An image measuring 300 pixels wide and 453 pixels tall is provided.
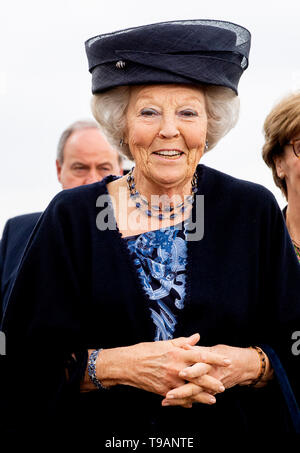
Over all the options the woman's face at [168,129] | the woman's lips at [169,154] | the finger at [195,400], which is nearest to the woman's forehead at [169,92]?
the woman's face at [168,129]

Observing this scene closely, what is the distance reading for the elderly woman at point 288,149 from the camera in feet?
12.6

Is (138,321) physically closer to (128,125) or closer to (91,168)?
(128,125)

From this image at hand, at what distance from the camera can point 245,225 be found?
3.00 metres

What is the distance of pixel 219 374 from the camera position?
9.23 feet

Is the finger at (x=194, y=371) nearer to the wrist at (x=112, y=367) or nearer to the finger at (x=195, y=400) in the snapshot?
the finger at (x=195, y=400)

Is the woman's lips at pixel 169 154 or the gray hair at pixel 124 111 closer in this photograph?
the woman's lips at pixel 169 154

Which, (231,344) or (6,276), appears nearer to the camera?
(231,344)

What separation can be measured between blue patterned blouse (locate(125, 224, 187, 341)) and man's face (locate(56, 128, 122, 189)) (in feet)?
8.12

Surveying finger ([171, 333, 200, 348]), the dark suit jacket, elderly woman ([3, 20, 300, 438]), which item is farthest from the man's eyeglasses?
the dark suit jacket

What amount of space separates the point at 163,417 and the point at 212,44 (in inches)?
58.9

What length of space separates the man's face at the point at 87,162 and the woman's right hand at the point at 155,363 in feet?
9.05

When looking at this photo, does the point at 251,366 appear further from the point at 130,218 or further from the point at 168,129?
the point at 168,129

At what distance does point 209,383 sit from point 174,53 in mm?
1283
